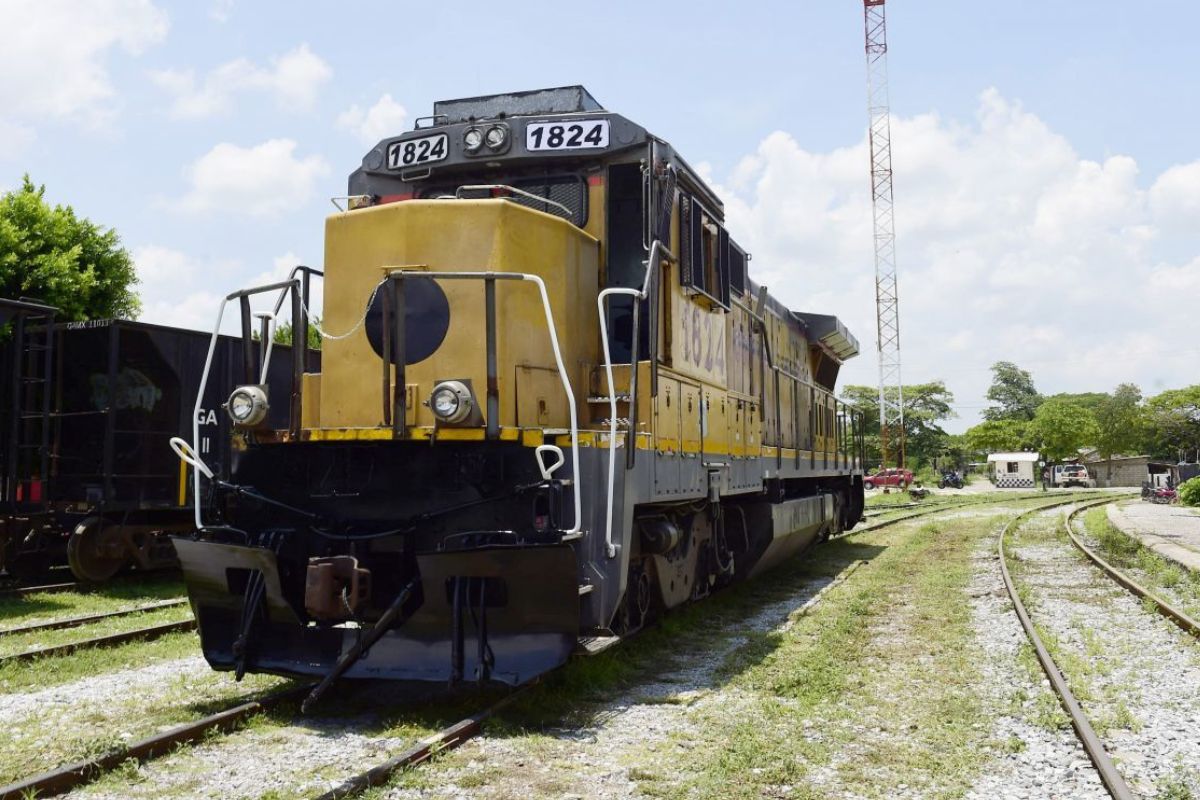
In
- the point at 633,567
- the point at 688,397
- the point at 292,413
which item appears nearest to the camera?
the point at 292,413

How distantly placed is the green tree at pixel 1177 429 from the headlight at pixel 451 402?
76662mm

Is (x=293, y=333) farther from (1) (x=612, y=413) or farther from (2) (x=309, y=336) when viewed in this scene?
(2) (x=309, y=336)

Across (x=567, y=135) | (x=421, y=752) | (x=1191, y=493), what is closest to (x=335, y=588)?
(x=421, y=752)

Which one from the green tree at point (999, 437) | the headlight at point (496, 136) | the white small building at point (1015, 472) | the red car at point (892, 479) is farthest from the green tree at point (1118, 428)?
the headlight at point (496, 136)

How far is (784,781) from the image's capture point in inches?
159

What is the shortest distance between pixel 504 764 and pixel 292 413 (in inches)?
96.5

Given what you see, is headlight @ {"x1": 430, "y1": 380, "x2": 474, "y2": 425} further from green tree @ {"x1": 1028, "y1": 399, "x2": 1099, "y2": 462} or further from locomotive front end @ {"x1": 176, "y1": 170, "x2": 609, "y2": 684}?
green tree @ {"x1": 1028, "y1": 399, "x2": 1099, "y2": 462}

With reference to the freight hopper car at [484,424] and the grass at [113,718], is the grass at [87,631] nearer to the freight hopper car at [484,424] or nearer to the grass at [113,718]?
the grass at [113,718]

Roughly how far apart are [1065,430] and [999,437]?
11.1 m

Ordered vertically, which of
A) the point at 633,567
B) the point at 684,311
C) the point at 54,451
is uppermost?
the point at 684,311

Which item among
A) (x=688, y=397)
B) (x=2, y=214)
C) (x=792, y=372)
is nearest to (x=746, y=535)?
(x=688, y=397)

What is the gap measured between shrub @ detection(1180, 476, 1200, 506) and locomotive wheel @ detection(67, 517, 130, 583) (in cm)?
2754

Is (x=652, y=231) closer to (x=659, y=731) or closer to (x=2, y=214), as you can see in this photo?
(x=659, y=731)

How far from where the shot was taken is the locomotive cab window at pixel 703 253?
6.47 meters
